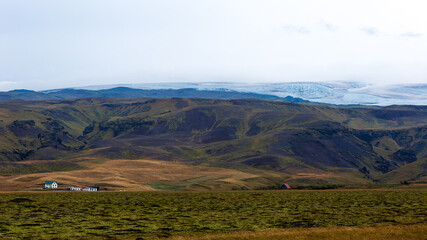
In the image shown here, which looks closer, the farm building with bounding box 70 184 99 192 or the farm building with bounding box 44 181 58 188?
the farm building with bounding box 70 184 99 192

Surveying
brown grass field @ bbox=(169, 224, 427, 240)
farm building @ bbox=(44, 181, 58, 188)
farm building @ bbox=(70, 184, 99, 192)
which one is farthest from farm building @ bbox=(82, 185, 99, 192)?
brown grass field @ bbox=(169, 224, 427, 240)

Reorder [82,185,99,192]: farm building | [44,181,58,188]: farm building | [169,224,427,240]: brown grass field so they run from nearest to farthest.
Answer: [169,224,427,240]: brown grass field < [82,185,99,192]: farm building < [44,181,58,188]: farm building

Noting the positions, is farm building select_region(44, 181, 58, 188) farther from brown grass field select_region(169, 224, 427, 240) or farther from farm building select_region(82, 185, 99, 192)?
brown grass field select_region(169, 224, 427, 240)

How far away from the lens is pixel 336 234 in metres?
40.9

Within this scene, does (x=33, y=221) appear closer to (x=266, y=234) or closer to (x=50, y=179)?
(x=266, y=234)

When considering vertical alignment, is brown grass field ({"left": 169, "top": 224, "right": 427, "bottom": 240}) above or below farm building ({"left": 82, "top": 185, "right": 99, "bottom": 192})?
above

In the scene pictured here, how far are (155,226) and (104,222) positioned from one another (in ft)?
24.5

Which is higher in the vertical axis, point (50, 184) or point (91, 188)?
point (50, 184)

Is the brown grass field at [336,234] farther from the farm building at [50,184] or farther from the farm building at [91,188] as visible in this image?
the farm building at [50,184]

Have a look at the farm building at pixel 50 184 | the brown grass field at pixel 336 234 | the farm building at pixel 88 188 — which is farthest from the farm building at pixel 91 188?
the brown grass field at pixel 336 234

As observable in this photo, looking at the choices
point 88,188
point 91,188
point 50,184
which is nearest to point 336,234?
point 88,188

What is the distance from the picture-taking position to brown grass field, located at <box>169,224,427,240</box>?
39.1 meters

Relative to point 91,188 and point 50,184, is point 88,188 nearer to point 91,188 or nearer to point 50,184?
point 91,188

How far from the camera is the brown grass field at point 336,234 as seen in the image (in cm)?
3912
